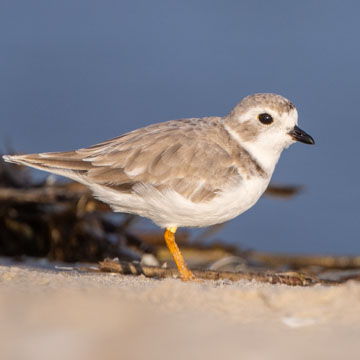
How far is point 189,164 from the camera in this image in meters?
4.93

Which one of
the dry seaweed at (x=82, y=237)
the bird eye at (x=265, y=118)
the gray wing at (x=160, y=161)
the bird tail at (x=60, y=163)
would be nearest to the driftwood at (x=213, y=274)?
the gray wing at (x=160, y=161)

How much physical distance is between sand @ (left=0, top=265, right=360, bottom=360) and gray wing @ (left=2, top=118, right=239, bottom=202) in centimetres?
146

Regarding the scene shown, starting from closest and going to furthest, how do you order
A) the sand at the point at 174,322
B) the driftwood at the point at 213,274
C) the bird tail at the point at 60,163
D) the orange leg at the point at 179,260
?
the sand at the point at 174,322, the driftwood at the point at 213,274, the orange leg at the point at 179,260, the bird tail at the point at 60,163

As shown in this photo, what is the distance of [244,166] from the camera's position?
4992 millimetres

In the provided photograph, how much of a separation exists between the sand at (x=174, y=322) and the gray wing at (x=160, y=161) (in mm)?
1463

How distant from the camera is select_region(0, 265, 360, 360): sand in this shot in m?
2.47

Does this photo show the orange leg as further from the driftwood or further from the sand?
the sand

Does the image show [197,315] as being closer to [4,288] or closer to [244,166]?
[4,288]

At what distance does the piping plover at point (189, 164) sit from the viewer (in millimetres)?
4852

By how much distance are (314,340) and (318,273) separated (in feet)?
12.3

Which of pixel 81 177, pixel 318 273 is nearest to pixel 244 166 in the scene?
pixel 81 177

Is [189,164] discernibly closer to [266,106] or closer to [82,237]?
[266,106]

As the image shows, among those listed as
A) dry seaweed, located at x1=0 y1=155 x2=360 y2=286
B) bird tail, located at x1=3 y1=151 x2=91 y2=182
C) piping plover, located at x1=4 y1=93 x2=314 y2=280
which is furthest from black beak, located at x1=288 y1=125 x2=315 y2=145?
dry seaweed, located at x1=0 y1=155 x2=360 y2=286

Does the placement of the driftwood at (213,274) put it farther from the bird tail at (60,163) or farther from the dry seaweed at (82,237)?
the dry seaweed at (82,237)
